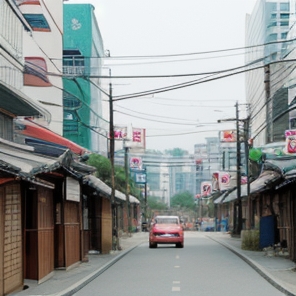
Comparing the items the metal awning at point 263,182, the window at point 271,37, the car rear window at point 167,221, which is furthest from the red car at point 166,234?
the window at point 271,37

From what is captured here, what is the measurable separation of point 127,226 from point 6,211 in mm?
55408

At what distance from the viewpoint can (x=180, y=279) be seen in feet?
68.3

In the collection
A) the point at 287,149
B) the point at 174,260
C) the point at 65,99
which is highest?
the point at 65,99

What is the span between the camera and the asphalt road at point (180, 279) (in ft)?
57.7

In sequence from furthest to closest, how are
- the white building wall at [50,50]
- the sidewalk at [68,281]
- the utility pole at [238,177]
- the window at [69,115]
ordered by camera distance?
the window at [69,115]
the white building wall at [50,50]
the utility pole at [238,177]
the sidewalk at [68,281]

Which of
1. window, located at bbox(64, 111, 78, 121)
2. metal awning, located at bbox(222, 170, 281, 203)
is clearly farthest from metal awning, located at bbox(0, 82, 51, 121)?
window, located at bbox(64, 111, 78, 121)

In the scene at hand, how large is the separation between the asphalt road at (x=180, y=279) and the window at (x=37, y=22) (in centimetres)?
4035

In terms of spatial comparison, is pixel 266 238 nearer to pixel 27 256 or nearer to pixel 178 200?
pixel 27 256

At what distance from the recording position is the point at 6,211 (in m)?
15.7

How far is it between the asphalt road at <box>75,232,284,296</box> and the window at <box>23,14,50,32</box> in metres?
40.4

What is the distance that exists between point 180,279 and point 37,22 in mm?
49514

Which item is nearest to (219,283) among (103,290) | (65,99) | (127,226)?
(103,290)

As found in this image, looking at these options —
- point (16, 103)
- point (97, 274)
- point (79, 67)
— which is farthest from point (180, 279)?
point (79, 67)

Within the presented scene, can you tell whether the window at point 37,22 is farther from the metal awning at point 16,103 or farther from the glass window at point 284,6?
the metal awning at point 16,103
